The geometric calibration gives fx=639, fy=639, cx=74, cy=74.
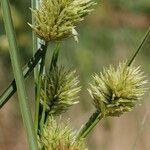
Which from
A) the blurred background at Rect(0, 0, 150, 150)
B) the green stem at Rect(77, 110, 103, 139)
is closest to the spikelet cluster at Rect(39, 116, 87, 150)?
the green stem at Rect(77, 110, 103, 139)

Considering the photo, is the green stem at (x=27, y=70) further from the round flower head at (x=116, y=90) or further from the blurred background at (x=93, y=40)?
the blurred background at (x=93, y=40)

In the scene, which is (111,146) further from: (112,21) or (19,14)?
(19,14)

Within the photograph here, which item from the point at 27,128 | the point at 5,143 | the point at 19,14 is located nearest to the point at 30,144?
the point at 27,128

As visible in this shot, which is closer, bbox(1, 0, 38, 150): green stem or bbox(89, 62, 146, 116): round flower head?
bbox(1, 0, 38, 150): green stem

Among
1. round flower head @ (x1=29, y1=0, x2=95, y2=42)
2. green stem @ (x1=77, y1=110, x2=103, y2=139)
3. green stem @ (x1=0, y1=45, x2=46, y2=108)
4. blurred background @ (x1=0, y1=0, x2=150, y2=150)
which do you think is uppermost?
round flower head @ (x1=29, y1=0, x2=95, y2=42)

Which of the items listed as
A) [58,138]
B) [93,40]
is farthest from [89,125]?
[93,40]

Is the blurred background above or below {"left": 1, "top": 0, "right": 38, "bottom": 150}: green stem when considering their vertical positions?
below

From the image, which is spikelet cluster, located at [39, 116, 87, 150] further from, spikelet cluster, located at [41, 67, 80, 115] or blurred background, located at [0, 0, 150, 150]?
blurred background, located at [0, 0, 150, 150]
